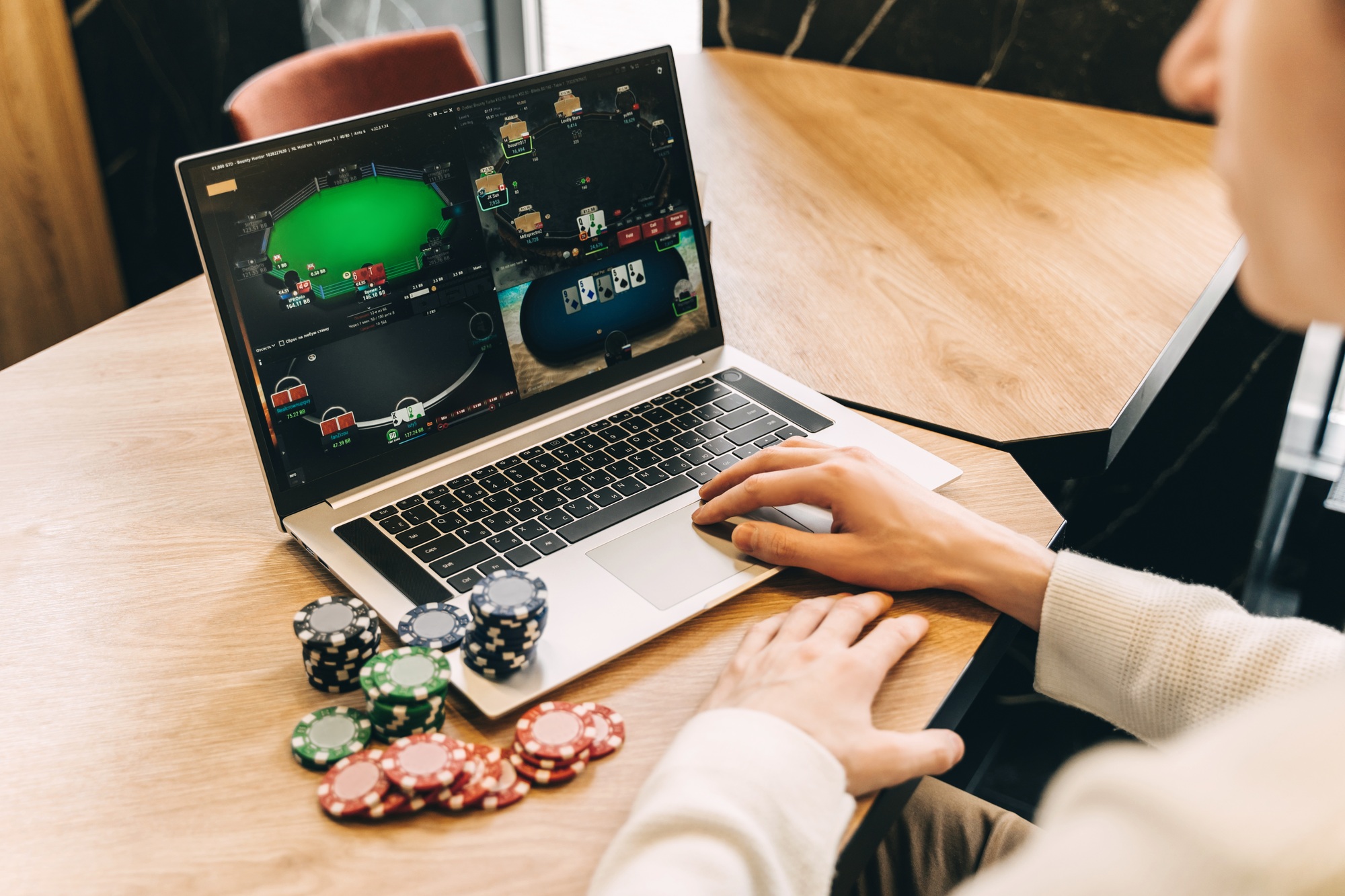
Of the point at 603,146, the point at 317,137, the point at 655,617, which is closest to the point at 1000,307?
the point at 603,146

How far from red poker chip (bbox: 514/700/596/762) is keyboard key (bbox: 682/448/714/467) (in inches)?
12.0

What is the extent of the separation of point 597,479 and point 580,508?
0.05 metres

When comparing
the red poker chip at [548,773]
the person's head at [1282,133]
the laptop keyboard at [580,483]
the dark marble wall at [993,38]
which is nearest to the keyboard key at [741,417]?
the laptop keyboard at [580,483]

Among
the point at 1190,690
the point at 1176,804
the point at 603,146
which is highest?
the point at 603,146

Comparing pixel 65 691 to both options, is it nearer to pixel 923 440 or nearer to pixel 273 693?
pixel 273 693

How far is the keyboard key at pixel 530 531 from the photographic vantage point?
0.85 metres

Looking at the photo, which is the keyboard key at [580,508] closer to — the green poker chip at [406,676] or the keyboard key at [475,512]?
the keyboard key at [475,512]

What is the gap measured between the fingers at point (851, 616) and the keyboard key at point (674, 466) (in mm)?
207

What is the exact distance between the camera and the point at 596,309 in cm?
101

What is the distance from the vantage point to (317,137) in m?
0.82

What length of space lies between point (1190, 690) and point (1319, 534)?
123 centimetres

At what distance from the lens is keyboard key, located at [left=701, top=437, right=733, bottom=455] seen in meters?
0.96

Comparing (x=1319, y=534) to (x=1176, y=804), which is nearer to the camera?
(x=1176, y=804)

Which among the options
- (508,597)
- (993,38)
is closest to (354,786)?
(508,597)
